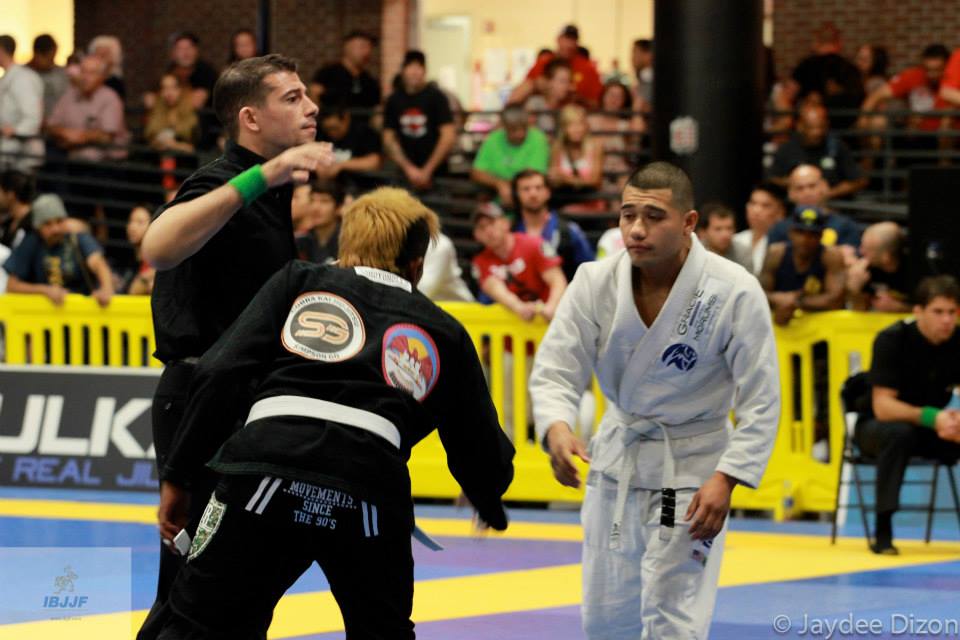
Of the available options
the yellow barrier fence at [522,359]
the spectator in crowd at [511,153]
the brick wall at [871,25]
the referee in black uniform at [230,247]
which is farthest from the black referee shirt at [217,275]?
the brick wall at [871,25]

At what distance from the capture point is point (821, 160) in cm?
1366

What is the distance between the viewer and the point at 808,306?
424 inches

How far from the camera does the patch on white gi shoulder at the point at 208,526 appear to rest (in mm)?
4355

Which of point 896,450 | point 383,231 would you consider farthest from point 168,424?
point 896,450

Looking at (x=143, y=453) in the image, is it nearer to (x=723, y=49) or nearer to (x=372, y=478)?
(x=723, y=49)

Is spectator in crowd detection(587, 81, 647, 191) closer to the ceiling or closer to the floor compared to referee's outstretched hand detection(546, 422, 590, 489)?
closer to the ceiling

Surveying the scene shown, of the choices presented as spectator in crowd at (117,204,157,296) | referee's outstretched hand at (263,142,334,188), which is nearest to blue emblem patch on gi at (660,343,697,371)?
referee's outstretched hand at (263,142,334,188)

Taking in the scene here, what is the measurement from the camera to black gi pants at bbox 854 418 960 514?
373 inches

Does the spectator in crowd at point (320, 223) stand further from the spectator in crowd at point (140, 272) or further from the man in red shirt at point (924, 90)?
the man in red shirt at point (924, 90)

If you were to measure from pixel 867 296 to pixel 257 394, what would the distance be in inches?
276

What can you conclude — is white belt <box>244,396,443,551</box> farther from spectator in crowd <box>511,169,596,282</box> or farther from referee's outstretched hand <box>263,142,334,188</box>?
spectator in crowd <box>511,169,596,282</box>

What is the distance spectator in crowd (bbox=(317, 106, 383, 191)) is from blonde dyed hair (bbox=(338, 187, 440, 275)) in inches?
400

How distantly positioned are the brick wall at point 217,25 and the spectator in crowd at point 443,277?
1072cm

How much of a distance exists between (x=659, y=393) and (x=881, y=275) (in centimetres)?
566
